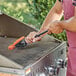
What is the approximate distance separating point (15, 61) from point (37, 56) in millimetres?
208

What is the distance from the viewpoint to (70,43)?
1891 mm

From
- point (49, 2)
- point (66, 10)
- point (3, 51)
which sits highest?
point (49, 2)

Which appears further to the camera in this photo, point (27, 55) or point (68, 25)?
point (27, 55)

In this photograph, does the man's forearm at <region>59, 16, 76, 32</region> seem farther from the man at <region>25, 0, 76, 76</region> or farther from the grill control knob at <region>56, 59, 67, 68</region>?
the grill control knob at <region>56, 59, 67, 68</region>

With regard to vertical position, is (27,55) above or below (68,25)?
below

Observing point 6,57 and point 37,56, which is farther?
point 37,56

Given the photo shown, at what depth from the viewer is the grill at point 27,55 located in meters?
1.57

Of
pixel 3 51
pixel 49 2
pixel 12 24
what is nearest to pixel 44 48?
pixel 3 51

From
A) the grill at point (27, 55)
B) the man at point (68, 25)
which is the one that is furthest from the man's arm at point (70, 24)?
the grill at point (27, 55)

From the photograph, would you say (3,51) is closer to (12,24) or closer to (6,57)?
(6,57)

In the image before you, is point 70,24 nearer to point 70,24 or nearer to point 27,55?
point 70,24

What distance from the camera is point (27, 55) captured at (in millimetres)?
1755

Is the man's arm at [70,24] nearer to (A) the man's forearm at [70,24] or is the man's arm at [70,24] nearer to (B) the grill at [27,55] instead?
(A) the man's forearm at [70,24]

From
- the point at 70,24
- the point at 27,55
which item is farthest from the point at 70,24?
the point at 27,55
